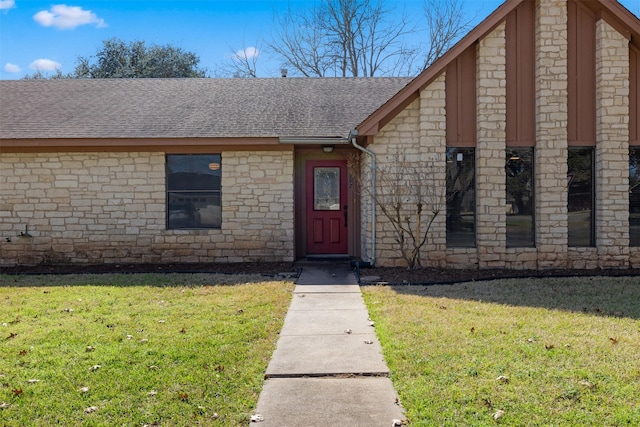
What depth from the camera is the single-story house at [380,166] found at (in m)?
9.52

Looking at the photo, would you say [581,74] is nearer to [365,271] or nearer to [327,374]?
[365,271]

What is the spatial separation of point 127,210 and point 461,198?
6.90m

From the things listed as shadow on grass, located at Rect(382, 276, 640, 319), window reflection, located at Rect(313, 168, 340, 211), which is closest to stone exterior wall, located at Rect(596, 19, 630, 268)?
shadow on grass, located at Rect(382, 276, 640, 319)

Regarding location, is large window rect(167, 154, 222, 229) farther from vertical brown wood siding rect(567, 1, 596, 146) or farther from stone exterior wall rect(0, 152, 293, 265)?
vertical brown wood siding rect(567, 1, 596, 146)

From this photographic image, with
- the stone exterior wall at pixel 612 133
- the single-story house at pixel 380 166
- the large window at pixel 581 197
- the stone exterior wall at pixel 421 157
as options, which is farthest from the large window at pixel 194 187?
the stone exterior wall at pixel 612 133

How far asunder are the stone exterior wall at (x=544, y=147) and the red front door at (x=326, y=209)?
2204 millimetres

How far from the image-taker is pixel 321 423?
3352 mm

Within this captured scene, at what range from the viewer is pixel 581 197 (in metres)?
9.80

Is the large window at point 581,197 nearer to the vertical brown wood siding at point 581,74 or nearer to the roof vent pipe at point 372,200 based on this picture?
the vertical brown wood siding at point 581,74

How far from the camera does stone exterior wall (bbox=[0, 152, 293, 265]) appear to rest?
10.7 metres

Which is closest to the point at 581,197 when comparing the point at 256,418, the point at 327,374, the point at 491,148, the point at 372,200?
the point at 491,148

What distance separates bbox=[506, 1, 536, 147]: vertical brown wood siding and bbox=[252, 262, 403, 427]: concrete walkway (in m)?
5.23

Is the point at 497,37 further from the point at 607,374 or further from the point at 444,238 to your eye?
the point at 607,374

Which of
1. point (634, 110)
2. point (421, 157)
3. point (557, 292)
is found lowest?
point (557, 292)
